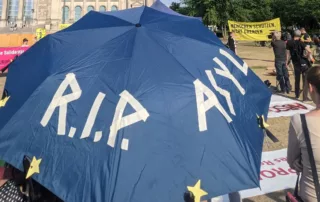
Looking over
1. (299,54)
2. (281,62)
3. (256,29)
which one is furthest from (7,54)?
(256,29)

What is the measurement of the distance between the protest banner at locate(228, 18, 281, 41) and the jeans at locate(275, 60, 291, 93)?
8.52 meters

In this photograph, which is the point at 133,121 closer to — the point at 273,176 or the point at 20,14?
the point at 273,176

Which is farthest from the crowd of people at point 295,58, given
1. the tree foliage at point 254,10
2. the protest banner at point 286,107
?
the tree foliage at point 254,10

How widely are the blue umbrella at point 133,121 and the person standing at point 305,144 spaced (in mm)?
236

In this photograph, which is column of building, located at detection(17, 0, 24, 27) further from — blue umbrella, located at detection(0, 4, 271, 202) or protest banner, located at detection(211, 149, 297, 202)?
blue umbrella, located at detection(0, 4, 271, 202)

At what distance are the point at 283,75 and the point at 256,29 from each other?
9.28 metres

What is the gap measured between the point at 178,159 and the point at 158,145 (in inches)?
5.3

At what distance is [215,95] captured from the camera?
1.86m

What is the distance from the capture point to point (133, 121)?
1.62 metres

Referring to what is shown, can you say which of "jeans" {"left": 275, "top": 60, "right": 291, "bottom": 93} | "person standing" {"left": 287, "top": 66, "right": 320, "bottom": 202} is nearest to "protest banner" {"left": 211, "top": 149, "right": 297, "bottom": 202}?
"person standing" {"left": 287, "top": 66, "right": 320, "bottom": 202}

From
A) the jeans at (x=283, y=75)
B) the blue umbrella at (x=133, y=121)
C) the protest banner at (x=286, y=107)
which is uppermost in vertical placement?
the blue umbrella at (x=133, y=121)

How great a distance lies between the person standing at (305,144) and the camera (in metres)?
1.85

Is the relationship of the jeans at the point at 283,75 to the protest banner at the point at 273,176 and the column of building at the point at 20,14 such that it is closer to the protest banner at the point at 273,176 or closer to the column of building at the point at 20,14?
the protest banner at the point at 273,176

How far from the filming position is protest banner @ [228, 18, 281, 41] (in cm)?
1667
